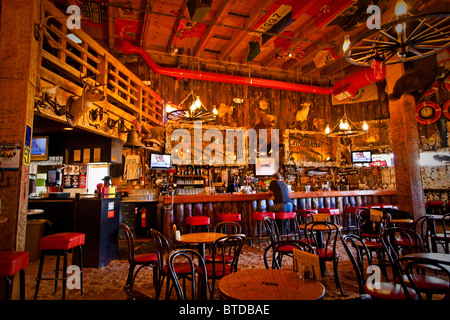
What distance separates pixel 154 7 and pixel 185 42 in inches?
72.5

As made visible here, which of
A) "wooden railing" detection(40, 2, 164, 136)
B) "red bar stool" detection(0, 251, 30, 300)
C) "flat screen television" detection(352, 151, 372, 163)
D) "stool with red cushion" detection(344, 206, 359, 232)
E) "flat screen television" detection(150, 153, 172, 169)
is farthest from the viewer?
"flat screen television" detection(352, 151, 372, 163)

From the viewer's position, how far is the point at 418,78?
5.03 m

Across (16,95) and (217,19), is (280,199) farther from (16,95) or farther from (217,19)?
(16,95)

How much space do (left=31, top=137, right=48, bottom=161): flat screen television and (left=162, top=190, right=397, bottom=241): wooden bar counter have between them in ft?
9.59

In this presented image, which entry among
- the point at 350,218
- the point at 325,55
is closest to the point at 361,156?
the point at 350,218

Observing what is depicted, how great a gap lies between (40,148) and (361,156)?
10416mm

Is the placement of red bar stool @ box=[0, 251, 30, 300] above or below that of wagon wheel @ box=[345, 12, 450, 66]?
below

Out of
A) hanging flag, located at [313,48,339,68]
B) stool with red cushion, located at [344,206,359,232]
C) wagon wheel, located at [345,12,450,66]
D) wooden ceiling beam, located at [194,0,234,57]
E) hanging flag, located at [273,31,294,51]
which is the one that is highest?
wooden ceiling beam, located at [194,0,234,57]

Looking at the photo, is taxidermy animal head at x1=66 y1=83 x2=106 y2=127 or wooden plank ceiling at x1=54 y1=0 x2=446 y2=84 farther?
wooden plank ceiling at x1=54 y1=0 x2=446 y2=84

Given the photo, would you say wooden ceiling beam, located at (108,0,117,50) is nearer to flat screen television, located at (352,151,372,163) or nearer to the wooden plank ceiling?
the wooden plank ceiling

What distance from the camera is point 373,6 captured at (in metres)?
5.07

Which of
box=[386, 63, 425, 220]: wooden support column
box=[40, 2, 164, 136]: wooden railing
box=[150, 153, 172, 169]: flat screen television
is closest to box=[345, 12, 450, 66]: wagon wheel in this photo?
box=[386, 63, 425, 220]: wooden support column

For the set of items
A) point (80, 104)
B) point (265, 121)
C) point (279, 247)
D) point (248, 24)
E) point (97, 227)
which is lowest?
point (97, 227)

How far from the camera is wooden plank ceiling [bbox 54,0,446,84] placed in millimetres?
5637
